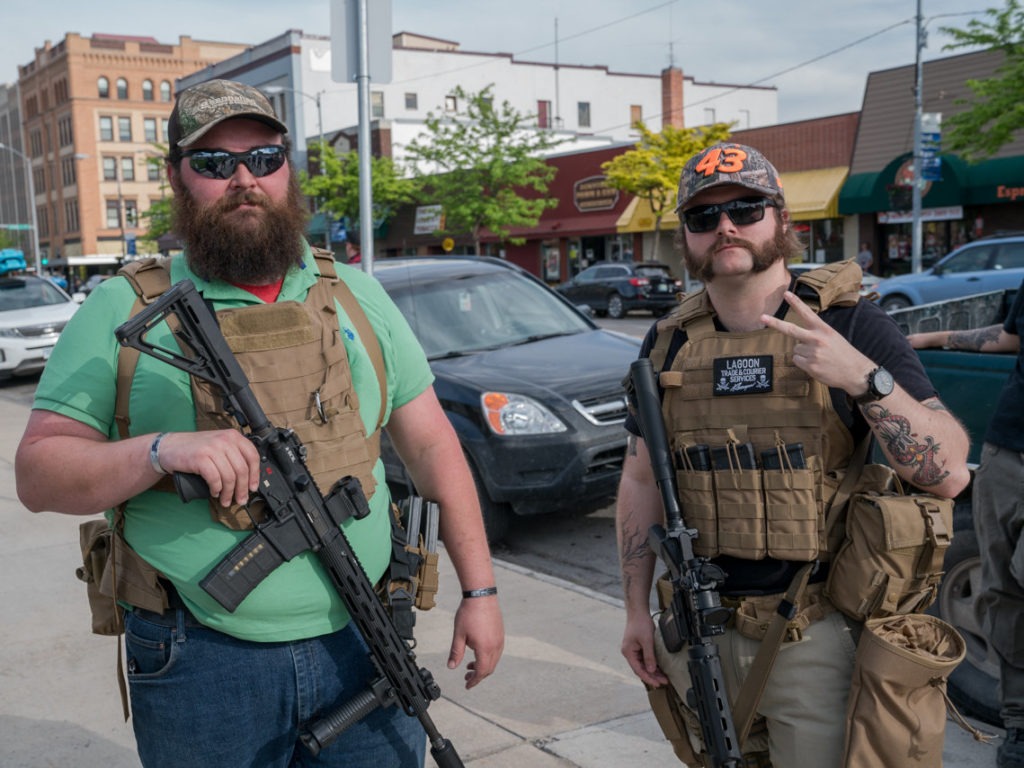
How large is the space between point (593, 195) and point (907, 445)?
37.0m

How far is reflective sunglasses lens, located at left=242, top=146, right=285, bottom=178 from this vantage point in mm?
2204

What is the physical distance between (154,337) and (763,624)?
4.68 feet

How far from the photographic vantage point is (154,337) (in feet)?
6.75

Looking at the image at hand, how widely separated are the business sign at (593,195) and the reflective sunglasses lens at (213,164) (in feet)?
116

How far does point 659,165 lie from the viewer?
3366 cm

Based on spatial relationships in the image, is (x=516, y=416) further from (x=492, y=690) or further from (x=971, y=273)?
(x=971, y=273)

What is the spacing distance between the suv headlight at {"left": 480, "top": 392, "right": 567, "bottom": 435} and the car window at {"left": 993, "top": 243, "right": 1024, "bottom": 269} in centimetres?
1351

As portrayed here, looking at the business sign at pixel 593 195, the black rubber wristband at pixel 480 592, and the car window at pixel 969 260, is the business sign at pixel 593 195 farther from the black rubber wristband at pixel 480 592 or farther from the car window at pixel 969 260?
the black rubber wristband at pixel 480 592

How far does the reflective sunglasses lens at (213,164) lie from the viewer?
218 cm

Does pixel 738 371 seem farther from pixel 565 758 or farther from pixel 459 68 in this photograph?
pixel 459 68

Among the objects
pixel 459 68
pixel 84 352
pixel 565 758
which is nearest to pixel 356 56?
pixel 565 758

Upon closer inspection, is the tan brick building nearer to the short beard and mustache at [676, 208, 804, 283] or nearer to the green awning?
the green awning

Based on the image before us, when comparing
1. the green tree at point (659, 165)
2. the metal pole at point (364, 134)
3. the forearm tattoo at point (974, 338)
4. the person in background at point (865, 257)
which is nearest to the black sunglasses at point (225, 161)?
the forearm tattoo at point (974, 338)

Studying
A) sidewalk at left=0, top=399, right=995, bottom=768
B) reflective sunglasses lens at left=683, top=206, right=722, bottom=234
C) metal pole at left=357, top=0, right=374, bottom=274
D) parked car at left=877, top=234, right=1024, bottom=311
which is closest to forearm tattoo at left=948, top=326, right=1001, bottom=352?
sidewalk at left=0, top=399, right=995, bottom=768
